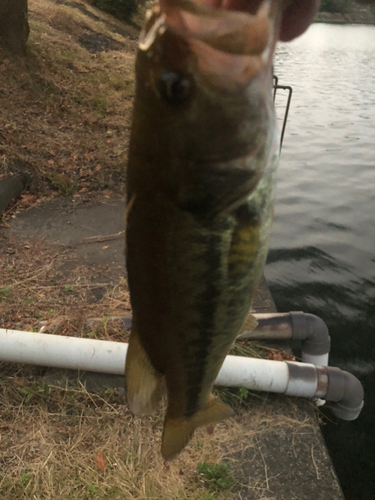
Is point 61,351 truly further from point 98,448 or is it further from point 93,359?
point 98,448

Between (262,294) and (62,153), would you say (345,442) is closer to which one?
(262,294)

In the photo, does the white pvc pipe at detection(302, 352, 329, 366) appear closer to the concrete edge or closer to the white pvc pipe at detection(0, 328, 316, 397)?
the white pvc pipe at detection(0, 328, 316, 397)

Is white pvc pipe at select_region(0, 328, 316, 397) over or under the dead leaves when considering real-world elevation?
over

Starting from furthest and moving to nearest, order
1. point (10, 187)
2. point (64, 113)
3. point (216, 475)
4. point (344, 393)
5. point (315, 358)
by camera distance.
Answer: point (64, 113) < point (10, 187) < point (315, 358) < point (344, 393) < point (216, 475)

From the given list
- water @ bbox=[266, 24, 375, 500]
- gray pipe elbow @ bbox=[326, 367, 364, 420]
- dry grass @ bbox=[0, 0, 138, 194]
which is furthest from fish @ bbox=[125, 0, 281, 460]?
dry grass @ bbox=[0, 0, 138, 194]

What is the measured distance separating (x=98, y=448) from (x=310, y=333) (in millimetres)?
2497

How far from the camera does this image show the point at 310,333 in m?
4.47

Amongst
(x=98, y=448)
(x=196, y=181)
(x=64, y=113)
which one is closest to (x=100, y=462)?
(x=98, y=448)

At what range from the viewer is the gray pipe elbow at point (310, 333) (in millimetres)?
4406

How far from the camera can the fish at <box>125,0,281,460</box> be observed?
2.80 ft

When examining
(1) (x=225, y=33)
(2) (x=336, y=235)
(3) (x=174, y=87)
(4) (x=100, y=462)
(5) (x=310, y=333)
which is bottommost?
(2) (x=336, y=235)

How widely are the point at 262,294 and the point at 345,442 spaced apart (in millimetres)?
2074

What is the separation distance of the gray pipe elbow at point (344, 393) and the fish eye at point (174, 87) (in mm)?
3625

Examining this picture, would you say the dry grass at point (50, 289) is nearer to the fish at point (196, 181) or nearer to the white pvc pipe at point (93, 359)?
the white pvc pipe at point (93, 359)
